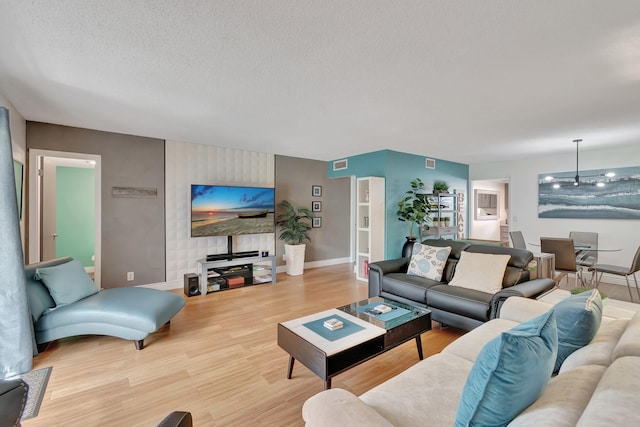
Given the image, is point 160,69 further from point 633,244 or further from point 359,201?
point 633,244

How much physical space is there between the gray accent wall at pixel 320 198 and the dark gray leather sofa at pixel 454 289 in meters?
2.78

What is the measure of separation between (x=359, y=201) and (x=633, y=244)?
464 centimetres

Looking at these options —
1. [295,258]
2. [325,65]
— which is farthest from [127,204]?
[325,65]

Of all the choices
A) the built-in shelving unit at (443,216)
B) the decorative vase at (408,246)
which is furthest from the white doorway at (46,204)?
the built-in shelving unit at (443,216)

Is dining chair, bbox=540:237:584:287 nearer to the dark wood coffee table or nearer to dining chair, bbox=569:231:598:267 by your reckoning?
dining chair, bbox=569:231:598:267

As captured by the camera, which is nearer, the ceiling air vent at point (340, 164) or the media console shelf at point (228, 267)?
the media console shelf at point (228, 267)

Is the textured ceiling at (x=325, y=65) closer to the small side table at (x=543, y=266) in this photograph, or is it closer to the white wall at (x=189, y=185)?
the white wall at (x=189, y=185)

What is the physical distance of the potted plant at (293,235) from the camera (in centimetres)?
570

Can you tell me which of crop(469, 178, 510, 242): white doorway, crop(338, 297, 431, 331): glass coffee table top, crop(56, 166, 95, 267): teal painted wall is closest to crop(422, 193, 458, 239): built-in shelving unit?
crop(469, 178, 510, 242): white doorway

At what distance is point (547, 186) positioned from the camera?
5793 mm

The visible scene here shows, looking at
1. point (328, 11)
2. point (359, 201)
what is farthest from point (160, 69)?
point (359, 201)

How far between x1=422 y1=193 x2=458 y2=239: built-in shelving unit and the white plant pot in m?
2.53

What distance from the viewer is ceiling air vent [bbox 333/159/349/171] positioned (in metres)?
6.12

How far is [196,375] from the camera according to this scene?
2285 mm
